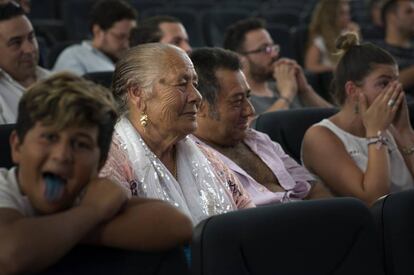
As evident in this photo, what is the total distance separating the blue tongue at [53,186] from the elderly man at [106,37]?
11.1ft

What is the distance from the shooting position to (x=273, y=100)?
14.4 ft

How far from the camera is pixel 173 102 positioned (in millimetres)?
2410

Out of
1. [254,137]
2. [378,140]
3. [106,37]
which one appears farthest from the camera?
[106,37]

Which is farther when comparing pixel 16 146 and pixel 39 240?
pixel 16 146

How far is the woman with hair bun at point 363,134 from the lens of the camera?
3033 millimetres

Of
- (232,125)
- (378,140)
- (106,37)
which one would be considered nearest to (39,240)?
(232,125)

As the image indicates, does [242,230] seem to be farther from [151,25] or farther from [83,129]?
[151,25]

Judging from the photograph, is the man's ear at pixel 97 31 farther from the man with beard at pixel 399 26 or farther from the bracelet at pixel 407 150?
the bracelet at pixel 407 150

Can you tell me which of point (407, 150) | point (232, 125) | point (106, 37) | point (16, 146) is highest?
point (16, 146)

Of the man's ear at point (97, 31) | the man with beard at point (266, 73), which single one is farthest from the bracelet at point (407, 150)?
the man's ear at point (97, 31)

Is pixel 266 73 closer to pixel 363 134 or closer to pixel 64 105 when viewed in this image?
pixel 363 134

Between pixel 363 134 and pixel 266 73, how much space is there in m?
1.37

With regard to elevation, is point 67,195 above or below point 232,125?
above

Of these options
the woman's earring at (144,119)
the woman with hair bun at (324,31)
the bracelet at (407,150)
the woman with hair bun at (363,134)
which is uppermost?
the woman's earring at (144,119)
